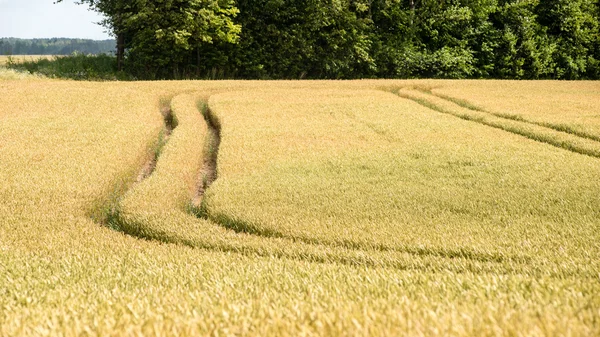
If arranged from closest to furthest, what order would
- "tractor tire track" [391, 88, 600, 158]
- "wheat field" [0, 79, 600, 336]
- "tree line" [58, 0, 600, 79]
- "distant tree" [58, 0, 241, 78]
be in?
"wheat field" [0, 79, 600, 336], "tractor tire track" [391, 88, 600, 158], "distant tree" [58, 0, 241, 78], "tree line" [58, 0, 600, 79]

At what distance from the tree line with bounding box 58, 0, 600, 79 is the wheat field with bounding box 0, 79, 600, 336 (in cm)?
1539

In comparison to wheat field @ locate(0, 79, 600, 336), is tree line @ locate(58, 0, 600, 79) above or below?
above

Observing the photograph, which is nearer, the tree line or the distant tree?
the distant tree

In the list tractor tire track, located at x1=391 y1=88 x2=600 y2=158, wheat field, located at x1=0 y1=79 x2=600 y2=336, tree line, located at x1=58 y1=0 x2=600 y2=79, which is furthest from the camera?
tree line, located at x1=58 y1=0 x2=600 y2=79

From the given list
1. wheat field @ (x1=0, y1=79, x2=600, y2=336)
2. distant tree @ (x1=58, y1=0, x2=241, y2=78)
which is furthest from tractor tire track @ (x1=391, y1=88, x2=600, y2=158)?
distant tree @ (x1=58, y1=0, x2=241, y2=78)

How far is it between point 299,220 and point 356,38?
107ft

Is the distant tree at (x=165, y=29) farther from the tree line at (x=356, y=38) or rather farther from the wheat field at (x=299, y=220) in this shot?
the wheat field at (x=299, y=220)

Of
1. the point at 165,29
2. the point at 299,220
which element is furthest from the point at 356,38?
the point at 299,220

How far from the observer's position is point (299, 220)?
7957 mm

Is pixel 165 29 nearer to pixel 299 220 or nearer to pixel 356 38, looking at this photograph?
pixel 356 38

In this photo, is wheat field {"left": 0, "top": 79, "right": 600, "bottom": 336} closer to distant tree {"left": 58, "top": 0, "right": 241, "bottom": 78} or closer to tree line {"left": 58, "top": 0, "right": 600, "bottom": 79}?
distant tree {"left": 58, "top": 0, "right": 241, "bottom": 78}

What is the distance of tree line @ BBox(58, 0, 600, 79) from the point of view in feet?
115

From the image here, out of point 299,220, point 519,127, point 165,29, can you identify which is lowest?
point 299,220

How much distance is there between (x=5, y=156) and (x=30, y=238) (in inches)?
232
